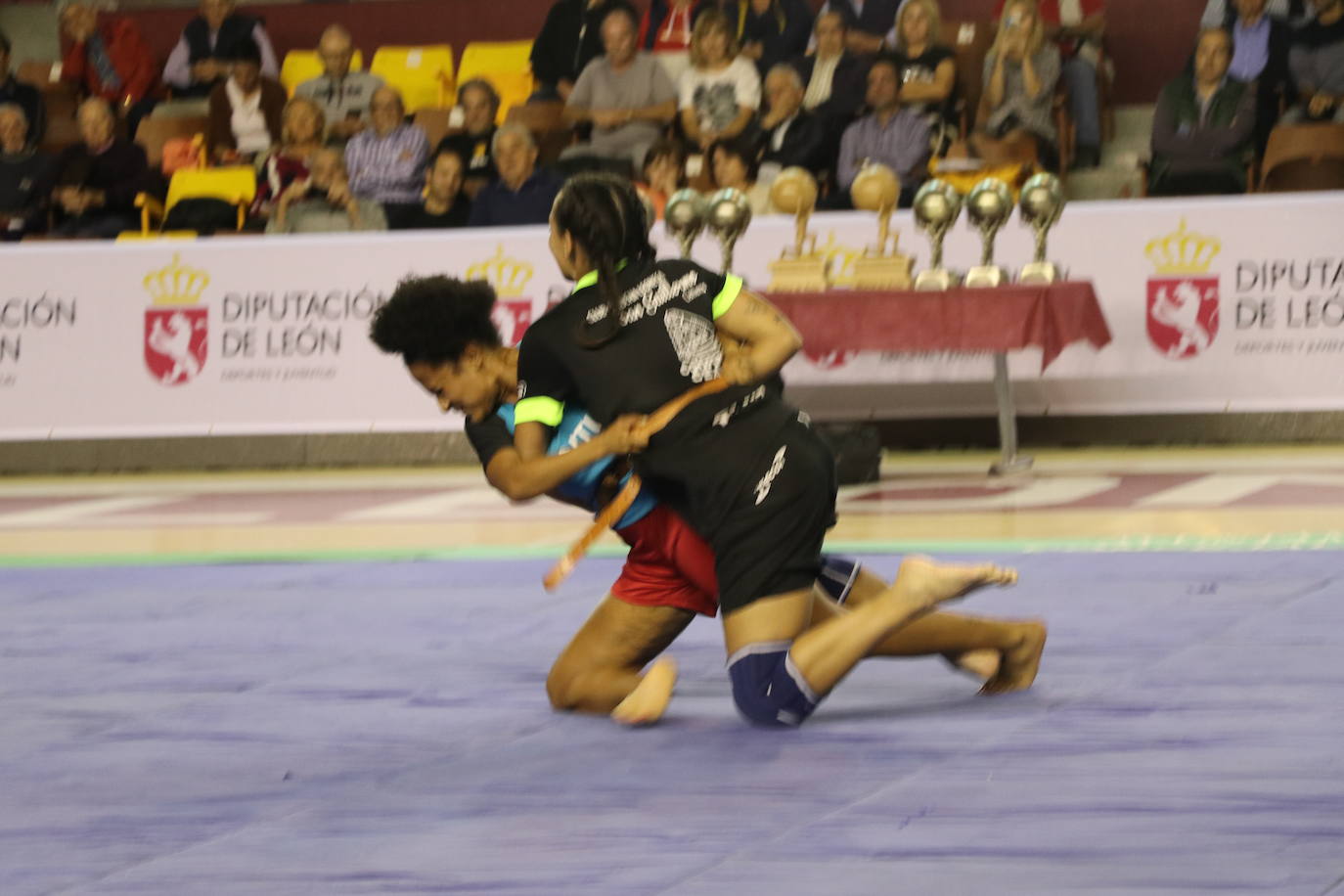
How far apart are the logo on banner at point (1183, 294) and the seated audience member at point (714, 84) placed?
117 inches

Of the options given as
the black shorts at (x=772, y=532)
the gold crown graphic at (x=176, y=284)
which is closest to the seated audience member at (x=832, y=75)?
the gold crown graphic at (x=176, y=284)

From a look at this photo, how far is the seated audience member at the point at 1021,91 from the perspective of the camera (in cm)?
1041

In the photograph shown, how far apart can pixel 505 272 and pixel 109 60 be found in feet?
17.5

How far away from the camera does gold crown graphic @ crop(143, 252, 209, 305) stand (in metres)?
9.82

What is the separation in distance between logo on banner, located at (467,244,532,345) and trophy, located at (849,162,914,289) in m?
1.79

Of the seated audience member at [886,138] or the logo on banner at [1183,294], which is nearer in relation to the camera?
the logo on banner at [1183,294]

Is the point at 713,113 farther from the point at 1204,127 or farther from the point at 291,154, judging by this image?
the point at 1204,127

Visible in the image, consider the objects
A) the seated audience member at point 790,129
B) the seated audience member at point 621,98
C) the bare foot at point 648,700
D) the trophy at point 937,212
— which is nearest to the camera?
the bare foot at point 648,700

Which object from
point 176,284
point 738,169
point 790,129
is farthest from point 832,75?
point 176,284

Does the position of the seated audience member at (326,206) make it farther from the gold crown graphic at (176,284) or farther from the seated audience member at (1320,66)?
the seated audience member at (1320,66)

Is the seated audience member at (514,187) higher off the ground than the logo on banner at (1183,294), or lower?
higher

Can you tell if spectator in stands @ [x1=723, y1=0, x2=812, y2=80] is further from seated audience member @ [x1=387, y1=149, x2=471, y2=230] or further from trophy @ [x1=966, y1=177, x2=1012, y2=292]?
trophy @ [x1=966, y1=177, x2=1012, y2=292]

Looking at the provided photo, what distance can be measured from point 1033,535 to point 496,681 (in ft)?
8.93

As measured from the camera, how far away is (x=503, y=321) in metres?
9.42
